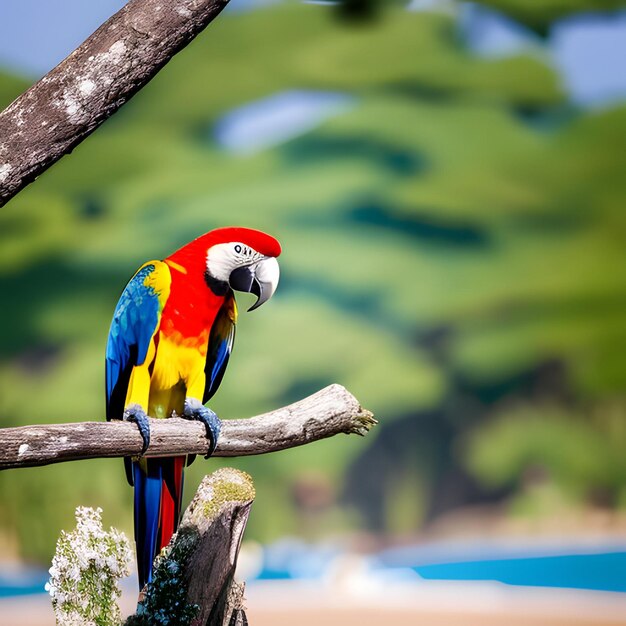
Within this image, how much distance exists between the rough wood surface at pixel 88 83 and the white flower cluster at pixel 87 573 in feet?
2.85

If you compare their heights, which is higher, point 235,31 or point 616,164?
point 235,31

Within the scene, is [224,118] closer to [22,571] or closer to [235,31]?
[235,31]

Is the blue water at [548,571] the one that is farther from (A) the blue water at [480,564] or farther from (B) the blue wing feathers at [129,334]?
(B) the blue wing feathers at [129,334]

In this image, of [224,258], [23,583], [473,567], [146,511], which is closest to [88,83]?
[224,258]

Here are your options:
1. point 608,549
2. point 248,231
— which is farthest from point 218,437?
point 608,549

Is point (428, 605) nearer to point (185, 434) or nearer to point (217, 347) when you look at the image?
Answer: point (217, 347)

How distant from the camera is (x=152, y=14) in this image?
137 cm

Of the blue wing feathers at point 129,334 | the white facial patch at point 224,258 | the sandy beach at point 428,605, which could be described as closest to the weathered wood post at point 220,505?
the blue wing feathers at point 129,334

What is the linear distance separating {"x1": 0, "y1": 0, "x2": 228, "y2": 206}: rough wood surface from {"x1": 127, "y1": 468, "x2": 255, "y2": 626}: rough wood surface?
0.86 m

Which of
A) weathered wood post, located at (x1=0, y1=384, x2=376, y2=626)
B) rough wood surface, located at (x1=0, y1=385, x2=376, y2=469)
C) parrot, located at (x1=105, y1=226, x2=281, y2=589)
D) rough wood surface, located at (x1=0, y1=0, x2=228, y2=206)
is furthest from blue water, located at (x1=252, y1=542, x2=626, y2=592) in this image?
rough wood surface, located at (x1=0, y1=0, x2=228, y2=206)

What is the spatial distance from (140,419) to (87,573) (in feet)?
1.59

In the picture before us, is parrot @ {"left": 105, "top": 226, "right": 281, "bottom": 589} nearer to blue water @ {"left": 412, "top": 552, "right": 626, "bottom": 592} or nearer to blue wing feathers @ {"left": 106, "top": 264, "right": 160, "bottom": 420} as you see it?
blue wing feathers @ {"left": 106, "top": 264, "right": 160, "bottom": 420}

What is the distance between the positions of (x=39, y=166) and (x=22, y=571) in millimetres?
2773

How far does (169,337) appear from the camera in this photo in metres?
1.81
